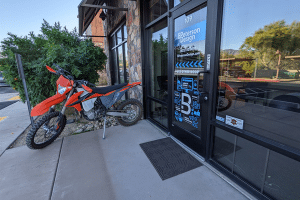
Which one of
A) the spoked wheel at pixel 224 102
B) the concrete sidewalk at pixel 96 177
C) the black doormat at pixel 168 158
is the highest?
the spoked wheel at pixel 224 102

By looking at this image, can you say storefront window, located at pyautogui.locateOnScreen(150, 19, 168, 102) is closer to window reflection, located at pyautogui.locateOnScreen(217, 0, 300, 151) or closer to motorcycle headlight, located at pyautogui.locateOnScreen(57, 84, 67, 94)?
window reflection, located at pyautogui.locateOnScreen(217, 0, 300, 151)

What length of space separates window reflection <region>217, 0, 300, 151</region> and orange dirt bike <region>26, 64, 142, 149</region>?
2.09 metres

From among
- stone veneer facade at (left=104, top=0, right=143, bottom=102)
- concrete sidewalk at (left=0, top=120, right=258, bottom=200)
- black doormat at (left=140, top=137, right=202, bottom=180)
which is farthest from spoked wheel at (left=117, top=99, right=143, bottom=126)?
black doormat at (left=140, top=137, right=202, bottom=180)

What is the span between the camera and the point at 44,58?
12.1ft

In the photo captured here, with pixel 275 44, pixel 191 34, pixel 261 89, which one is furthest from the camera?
pixel 191 34

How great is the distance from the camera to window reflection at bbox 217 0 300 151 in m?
1.17

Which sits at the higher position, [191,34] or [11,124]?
[191,34]

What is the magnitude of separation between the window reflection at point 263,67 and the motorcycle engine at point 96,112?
7.38 ft

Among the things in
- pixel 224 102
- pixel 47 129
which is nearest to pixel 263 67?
pixel 224 102

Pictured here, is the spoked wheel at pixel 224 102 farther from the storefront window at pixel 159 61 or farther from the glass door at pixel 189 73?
the storefront window at pixel 159 61

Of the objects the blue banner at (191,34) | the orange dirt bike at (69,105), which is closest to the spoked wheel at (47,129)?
the orange dirt bike at (69,105)

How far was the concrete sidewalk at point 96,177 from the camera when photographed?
1.61 metres

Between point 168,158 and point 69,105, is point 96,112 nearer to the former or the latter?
point 69,105

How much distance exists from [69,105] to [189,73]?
2074 mm
